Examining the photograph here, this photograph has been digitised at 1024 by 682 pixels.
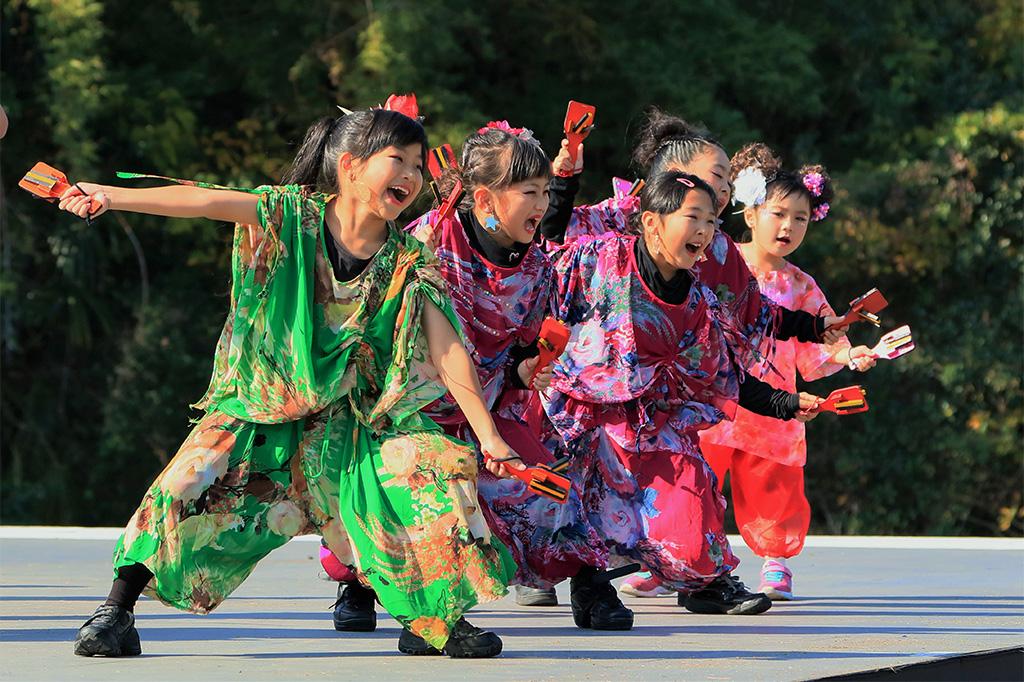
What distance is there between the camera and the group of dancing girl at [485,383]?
3.95m

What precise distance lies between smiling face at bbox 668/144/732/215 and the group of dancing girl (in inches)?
0.4

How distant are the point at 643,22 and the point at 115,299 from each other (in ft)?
16.6

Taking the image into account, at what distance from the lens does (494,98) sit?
14.9 meters

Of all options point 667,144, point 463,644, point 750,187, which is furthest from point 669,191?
point 463,644

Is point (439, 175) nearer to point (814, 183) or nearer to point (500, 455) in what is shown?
point (500, 455)

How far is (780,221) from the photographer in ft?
18.9

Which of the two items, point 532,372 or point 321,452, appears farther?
point 532,372

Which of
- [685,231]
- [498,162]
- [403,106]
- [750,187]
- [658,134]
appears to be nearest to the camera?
[403,106]

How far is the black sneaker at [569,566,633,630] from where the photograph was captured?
15.1ft

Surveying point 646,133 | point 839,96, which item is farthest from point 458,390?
point 839,96

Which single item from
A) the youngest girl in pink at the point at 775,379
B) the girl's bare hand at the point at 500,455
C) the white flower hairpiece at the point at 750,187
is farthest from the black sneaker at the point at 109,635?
the white flower hairpiece at the point at 750,187

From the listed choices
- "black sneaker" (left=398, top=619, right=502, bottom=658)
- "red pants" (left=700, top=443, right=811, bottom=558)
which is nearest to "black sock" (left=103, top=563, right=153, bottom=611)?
"black sneaker" (left=398, top=619, right=502, bottom=658)

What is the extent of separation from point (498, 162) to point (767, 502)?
5.42 feet

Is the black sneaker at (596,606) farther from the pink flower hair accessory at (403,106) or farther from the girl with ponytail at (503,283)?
the pink flower hair accessory at (403,106)
